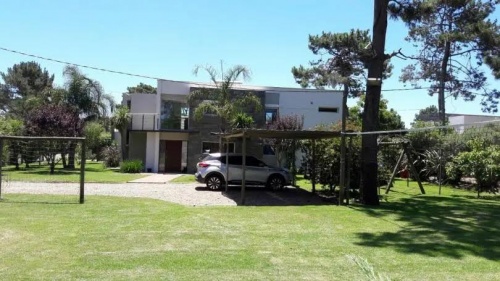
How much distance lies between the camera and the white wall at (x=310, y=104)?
3334cm

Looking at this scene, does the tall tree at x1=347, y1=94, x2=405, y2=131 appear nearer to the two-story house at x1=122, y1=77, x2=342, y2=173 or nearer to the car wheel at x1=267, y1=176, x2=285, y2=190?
the two-story house at x1=122, y1=77, x2=342, y2=173

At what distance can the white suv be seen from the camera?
19.6 m

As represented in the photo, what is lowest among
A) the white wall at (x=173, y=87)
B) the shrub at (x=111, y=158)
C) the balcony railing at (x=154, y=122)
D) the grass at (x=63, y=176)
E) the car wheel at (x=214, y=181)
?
the grass at (x=63, y=176)

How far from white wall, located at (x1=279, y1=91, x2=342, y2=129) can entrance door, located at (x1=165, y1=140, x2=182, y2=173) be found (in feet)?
25.2

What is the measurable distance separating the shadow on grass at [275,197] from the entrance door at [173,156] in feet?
45.0

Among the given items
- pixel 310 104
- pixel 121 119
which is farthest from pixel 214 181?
pixel 310 104

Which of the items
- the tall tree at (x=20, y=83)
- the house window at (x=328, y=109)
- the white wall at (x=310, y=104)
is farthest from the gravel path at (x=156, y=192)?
the tall tree at (x=20, y=83)

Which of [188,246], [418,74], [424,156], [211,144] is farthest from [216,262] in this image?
[418,74]

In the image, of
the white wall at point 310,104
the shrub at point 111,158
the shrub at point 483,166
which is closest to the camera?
the shrub at point 483,166

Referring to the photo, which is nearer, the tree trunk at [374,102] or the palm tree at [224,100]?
the tree trunk at [374,102]

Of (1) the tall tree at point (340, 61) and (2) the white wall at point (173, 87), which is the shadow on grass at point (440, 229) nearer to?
(1) the tall tree at point (340, 61)

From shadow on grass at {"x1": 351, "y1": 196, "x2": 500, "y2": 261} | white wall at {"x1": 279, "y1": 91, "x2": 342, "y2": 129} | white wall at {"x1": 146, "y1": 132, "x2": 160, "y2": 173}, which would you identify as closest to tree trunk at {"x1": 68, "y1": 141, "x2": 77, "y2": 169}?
white wall at {"x1": 146, "y1": 132, "x2": 160, "y2": 173}

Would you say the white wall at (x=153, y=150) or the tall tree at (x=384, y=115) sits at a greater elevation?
the tall tree at (x=384, y=115)

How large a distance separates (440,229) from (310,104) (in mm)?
23712
